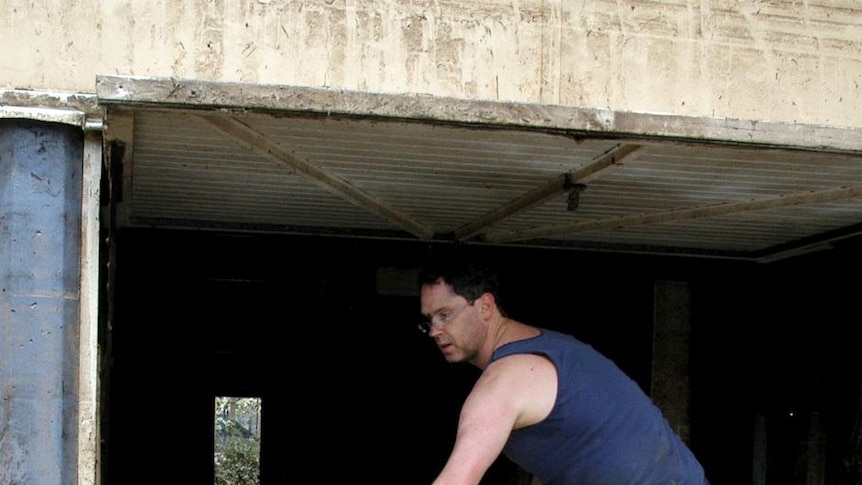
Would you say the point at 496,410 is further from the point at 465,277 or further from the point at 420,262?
the point at 420,262

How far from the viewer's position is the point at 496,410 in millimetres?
3598

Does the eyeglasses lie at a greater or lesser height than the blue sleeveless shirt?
greater

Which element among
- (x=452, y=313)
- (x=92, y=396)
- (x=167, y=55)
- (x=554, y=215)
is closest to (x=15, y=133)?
(x=167, y=55)

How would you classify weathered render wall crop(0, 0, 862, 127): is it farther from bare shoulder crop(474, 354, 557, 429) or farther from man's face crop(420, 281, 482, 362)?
bare shoulder crop(474, 354, 557, 429)

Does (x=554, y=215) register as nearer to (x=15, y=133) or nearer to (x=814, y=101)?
(x=814, y=101)

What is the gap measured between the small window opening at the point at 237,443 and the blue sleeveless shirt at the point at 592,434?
415 inches

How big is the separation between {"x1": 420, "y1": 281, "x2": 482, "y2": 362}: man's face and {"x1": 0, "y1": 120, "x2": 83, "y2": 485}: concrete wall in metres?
1.22

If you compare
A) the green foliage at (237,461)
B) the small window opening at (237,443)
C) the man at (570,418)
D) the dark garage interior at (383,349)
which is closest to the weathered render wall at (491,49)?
the man at (570,418)

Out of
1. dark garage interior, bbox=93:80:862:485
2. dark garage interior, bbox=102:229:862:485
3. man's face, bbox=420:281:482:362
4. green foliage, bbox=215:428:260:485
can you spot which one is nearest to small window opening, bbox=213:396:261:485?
green foliage, bbox=215:428:260:485

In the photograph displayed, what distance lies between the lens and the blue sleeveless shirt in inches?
150

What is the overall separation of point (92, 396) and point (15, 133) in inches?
33.7

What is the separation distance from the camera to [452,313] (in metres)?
4.16

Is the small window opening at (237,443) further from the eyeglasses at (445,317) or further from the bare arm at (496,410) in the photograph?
the bare arm at (496,410)

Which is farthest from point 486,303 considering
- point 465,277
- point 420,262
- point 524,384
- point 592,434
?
point 420,262
